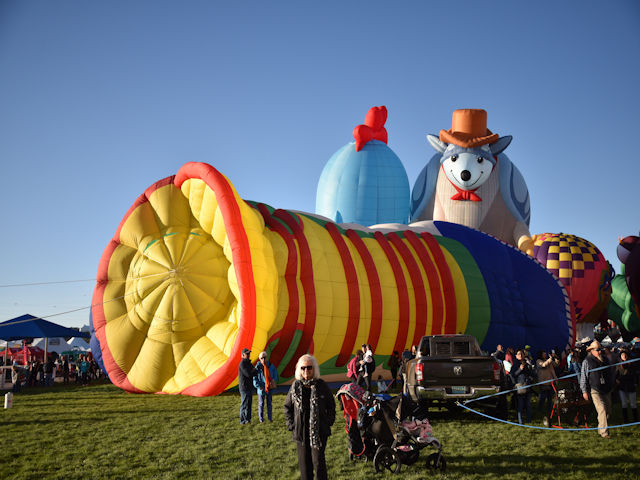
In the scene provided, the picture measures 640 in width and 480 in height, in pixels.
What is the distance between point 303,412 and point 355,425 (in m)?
2.37

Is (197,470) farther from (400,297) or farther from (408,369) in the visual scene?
(400,297)

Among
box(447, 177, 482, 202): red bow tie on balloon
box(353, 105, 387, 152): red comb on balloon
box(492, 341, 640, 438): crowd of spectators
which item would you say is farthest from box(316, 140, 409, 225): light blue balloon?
box(492, 341, 640, 438): crowd of spectators

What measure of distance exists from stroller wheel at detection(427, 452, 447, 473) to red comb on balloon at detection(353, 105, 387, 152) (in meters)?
22.3

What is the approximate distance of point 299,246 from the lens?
16484 millimetres

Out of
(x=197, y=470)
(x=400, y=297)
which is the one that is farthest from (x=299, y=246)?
(x=197, y=470)

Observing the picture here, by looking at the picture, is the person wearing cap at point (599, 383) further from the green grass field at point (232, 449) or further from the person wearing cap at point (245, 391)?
the person wearing cap at point (245, 391)

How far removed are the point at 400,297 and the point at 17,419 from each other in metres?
10.5

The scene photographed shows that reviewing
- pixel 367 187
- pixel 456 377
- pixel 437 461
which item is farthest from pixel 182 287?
pixel 367 187

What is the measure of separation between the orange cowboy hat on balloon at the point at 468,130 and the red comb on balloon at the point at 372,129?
2.97 m

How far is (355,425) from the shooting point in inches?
314

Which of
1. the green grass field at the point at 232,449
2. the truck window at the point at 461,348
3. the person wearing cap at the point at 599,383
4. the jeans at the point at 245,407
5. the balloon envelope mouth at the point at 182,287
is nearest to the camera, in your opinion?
the green grass field at the point at 232,449

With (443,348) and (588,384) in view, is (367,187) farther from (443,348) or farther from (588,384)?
(588,384)

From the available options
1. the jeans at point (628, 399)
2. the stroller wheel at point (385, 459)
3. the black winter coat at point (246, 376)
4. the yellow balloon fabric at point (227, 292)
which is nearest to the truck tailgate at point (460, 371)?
the jeans at point (628, 399)

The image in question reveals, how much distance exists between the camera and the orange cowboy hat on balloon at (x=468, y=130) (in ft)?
92.5
